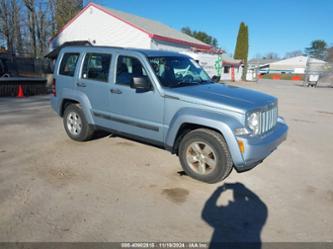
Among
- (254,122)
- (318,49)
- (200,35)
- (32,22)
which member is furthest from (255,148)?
(318,49)

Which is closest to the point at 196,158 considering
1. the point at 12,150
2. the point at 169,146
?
the point at 169,146

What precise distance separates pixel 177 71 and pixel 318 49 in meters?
119

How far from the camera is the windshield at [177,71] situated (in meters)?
4.67

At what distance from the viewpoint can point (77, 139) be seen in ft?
19.5

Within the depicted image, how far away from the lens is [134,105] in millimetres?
4770

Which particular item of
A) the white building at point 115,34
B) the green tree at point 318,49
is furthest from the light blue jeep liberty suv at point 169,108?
the green tree at point 318,49

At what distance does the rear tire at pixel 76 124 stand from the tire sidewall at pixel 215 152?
2376 mm

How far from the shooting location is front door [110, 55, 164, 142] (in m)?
4.52

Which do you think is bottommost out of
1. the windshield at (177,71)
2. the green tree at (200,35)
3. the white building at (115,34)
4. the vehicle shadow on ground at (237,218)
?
the vehicle shadow on ground at (237,218)

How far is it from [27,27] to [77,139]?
3539 centimetres

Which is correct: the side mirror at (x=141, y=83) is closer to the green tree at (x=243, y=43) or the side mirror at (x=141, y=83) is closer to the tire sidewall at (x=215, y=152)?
the tire sidewall at (x=215, y=152)

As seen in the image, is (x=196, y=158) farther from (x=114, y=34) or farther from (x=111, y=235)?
(x=114, y=34)

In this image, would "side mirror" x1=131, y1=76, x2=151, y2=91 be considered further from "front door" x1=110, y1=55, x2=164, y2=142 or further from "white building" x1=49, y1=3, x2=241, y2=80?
"white building" x1=49, y1=3, x2=241, y2=80

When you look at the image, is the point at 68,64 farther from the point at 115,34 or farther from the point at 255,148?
the point at 115,34
